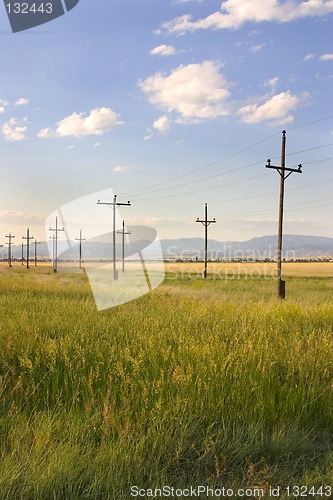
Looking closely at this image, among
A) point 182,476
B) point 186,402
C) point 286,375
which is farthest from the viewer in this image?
point 286,375

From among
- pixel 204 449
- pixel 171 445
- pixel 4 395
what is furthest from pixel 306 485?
pixel 4 395

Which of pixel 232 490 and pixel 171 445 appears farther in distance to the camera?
pixel 171 445

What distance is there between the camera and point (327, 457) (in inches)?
141

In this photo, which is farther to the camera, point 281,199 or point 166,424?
point 281,199

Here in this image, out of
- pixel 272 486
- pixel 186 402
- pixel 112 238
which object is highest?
pixel 112 238

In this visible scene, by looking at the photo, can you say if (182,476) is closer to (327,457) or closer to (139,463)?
(139,463)

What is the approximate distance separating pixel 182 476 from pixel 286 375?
8.38ft

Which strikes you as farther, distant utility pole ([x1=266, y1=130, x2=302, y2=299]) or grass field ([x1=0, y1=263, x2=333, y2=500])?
distant utility pole ([x1=266, y1=130, x2=302, y2=299])

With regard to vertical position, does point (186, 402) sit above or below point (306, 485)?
above

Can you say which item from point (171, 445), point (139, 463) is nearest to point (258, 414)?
point (171, 445)

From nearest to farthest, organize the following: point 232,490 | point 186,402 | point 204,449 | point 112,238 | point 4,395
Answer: point 232,490, point 204,449, point 186,402, point 4,395, point 112,238

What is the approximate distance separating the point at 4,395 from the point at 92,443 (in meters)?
1.79

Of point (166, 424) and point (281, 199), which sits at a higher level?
point (281, 199)

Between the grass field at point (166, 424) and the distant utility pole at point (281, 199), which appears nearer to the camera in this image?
the grass field at point (166, 424)
